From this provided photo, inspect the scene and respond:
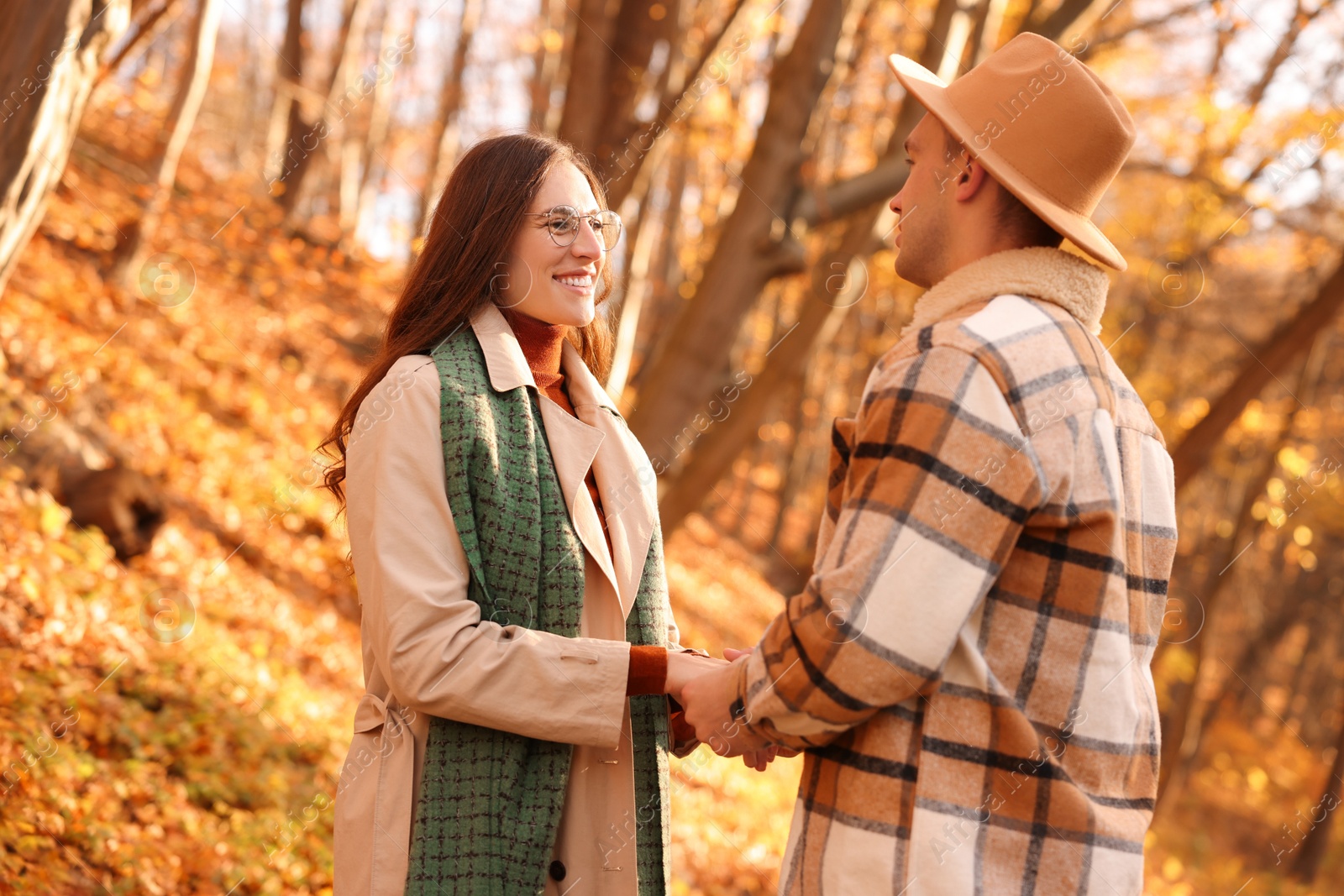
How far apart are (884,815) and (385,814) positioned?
1087 millimetres

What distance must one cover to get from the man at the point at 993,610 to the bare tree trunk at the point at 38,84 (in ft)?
10.0

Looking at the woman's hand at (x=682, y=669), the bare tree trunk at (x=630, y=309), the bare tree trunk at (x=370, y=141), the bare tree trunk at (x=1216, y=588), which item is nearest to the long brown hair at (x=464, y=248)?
the woman's hand at (x=682, y=669)

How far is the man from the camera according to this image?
1792 millimetres

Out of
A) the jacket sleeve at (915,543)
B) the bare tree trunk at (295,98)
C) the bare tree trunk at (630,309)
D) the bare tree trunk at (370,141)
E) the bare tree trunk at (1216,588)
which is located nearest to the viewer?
the jacket sleeve at (915,543)

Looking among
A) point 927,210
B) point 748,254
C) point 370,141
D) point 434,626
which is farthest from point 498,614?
point 370,141

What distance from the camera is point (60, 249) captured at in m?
9.62

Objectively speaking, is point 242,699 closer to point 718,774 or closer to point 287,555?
point 287,555

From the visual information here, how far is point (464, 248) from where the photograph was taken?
257cm

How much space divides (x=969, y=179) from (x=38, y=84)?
3.11m

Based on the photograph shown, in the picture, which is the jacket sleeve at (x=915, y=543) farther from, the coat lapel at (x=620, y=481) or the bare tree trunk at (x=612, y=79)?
Answer: the bare tree trunk at (x=612, y=79)

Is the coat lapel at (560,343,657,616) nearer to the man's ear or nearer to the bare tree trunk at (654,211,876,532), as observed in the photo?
the man's ear

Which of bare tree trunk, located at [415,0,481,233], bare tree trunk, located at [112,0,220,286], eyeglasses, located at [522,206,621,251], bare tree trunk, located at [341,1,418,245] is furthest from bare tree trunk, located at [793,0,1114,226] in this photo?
bare tree trunk, located at [415,0,481,233]

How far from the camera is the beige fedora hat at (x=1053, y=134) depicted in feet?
6.73

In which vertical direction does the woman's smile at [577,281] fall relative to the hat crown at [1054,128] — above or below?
below
